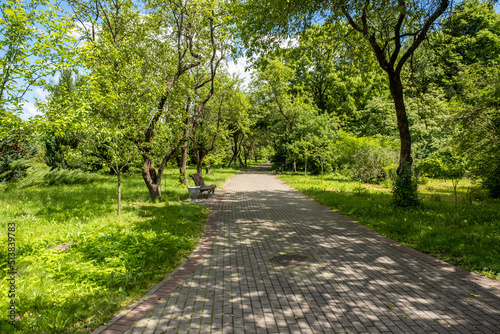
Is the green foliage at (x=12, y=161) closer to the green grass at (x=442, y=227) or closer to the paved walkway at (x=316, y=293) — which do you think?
the paved walkway at (x=316, y=293)

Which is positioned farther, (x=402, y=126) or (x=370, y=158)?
(x=370, y=158)

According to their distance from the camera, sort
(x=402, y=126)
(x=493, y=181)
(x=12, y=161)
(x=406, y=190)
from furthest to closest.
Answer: (x=12, y=161)
(x=493, y=181)
(x=402, y=126)
(x=406, y=190)

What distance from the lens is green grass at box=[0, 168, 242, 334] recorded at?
3785 millimetres

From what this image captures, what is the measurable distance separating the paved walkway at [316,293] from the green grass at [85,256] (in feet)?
1.46

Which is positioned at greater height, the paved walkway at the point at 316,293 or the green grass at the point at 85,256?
the green grass at the point at 85,256

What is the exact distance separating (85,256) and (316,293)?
437 cm

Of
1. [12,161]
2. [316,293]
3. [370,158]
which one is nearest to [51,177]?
[12,161]

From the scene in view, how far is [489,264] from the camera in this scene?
17.7 feet

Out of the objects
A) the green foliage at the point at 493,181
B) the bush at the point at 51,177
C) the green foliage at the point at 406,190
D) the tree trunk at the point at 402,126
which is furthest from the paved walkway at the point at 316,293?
the bush at the point at 51,177

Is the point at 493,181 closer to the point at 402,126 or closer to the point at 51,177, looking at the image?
the point at 402,126

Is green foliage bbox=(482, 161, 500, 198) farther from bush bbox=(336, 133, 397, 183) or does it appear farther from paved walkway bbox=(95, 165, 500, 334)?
paved walkway bbox=(95, 165, 500, 334)

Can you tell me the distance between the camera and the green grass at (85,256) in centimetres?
379

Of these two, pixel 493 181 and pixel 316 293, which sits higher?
pixel 493 181

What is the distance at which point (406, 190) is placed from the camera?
1033cm
